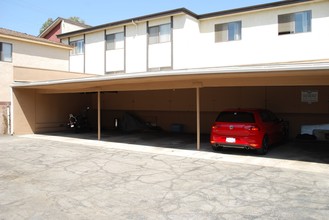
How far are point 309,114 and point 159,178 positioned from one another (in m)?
9.36

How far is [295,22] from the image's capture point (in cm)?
1605

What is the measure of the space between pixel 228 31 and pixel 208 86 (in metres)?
8.49

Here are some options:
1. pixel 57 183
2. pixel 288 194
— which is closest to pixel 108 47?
pixel 57 183

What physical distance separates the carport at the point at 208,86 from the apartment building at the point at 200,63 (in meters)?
0.04

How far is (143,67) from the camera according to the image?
2122 centimetres

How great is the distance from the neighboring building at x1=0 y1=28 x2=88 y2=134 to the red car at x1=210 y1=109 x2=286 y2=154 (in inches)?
447

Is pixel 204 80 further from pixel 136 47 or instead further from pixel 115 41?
pixel 115 41

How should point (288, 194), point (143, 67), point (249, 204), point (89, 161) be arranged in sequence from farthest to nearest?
point (143, 67)
point (89, 161)
point (288, 194)
point (249, 204)

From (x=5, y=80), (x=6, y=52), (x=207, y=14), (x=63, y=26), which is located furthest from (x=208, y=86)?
(x=63, y=26)

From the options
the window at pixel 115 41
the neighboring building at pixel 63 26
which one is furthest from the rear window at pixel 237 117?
the neighboring building at pixel 63 26

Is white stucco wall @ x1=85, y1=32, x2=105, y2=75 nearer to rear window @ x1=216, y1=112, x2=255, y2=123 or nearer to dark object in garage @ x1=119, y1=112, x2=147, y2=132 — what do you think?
dark object in garage @ x1=119, y1=112, x2=147, y2=132

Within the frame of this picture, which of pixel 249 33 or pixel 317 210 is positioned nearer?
pixel 317 210

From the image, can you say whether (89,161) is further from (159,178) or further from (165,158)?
(159,178)

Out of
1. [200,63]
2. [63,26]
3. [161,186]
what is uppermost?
[63,26]
